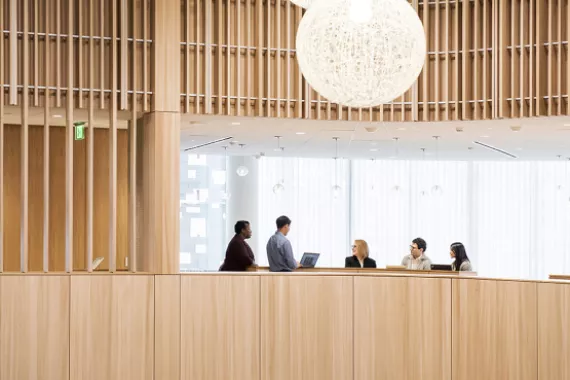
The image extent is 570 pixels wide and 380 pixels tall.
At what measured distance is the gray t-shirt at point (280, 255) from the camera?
11.6 metres

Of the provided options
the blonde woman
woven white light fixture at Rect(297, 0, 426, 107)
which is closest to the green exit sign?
the blonde woman

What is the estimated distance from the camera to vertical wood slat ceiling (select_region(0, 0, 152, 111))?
940cm

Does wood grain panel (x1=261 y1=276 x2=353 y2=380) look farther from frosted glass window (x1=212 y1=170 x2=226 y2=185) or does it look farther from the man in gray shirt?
frosted glass window (x1=212 y1=170 x2=226 y2=185)

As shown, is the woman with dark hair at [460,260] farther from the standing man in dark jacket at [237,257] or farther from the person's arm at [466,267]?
the standing man in dark jacket at [237,257]

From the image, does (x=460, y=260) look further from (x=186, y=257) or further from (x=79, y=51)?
(x=186, y=257)

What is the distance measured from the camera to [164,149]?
9820 millimetres

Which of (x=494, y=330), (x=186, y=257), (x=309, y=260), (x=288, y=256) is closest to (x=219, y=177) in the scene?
(x=186, y=257)

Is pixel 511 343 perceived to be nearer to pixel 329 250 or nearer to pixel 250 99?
pixel 250 99

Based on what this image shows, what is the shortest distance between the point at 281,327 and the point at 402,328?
4.35ft

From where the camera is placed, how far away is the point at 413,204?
71.1 feet

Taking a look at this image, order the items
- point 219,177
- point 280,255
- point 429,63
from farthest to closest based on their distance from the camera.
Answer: point 219,177 → point 280,255 → point 429,63

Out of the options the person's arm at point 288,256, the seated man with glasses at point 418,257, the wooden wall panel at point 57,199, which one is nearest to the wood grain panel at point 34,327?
the person's arm at point 288,256

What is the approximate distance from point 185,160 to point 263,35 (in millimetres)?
10328

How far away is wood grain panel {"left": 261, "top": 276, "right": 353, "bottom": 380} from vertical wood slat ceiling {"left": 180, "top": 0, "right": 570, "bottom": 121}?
1.95 metres
